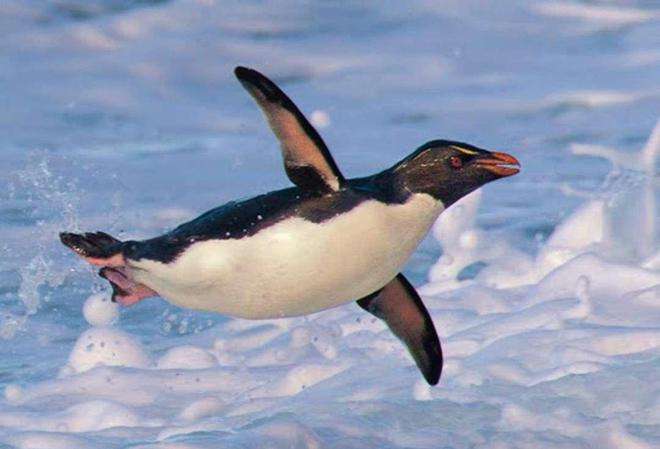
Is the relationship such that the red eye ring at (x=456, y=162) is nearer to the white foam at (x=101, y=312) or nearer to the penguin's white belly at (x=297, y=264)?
the penguin's white belly at (x=297, y=264)

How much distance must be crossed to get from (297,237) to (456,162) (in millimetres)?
564

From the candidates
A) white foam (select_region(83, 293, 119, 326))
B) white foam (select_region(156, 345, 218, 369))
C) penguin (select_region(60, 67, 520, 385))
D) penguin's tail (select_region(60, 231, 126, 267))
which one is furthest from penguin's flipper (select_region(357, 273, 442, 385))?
white foam (select_region(83, 293, 119, 326))

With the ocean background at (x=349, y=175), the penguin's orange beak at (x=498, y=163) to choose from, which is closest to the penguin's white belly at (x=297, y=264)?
the penguin's orange beak at (x=498, y=163)

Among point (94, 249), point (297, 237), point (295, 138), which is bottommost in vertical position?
point (94, 249)

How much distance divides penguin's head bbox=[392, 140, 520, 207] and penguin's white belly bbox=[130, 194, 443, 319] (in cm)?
14

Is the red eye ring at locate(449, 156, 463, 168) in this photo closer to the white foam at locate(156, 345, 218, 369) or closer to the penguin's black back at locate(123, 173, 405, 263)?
the penguin's black back at locate(123, 173, 405, 263)

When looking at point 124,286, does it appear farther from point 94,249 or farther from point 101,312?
point 101,312

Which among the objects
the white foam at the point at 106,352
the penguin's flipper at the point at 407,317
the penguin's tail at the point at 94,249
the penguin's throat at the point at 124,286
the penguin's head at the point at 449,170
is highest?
the penguin's head at the point at 449,170

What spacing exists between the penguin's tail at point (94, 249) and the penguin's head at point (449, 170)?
0.85 metres

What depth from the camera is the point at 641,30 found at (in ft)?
40.4

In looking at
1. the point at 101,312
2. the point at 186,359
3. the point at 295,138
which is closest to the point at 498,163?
the point at 295,138

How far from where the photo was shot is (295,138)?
455cm

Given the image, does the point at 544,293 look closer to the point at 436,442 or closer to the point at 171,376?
the point at 171,376

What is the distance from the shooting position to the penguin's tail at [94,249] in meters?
4.71
